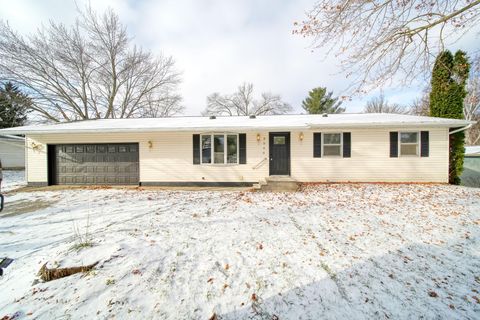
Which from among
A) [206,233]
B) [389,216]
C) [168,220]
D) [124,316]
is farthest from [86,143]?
[389,216]

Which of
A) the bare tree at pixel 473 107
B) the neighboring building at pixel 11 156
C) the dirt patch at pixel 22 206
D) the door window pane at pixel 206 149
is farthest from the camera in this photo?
the neighboring building at pixel 11 156

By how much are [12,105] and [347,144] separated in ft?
88.8

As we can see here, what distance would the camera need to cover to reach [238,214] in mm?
4758

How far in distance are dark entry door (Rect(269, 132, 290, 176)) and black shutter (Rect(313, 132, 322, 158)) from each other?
1.12m

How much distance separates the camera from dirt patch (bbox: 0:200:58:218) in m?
5.27

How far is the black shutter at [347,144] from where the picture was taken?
8.22 meters

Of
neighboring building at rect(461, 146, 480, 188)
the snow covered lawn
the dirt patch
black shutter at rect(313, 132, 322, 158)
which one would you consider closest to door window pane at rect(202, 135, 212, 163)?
the snow covered lawn

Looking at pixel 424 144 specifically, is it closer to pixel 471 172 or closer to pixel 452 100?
pixel 452 100

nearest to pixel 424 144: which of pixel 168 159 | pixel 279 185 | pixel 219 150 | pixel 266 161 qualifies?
pixel 279 185

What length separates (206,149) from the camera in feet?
28.2

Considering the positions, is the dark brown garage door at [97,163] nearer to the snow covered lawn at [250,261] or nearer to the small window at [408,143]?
the snow covered lawn at [250,261]

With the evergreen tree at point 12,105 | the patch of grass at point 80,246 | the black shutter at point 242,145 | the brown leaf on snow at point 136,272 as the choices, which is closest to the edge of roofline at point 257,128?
the black shutter at point 242,145

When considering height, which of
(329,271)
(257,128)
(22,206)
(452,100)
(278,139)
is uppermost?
(452,100)

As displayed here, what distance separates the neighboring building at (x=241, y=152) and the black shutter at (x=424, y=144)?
4cm
